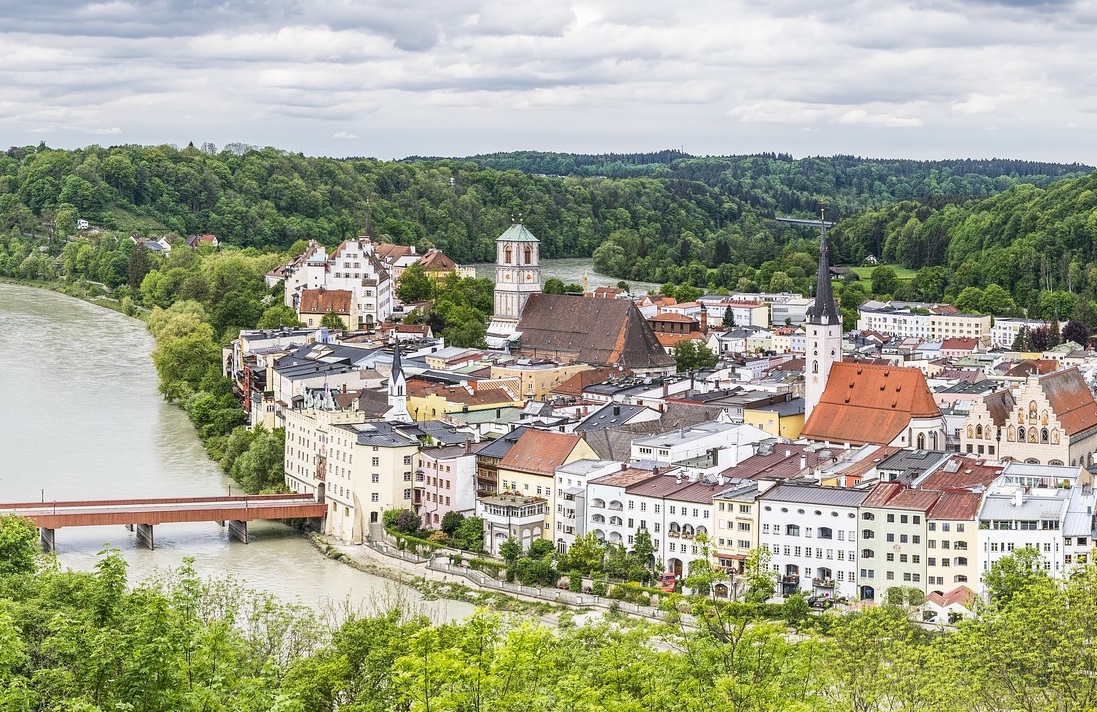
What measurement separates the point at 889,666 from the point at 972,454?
54.8 feet

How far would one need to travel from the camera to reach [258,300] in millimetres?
63688

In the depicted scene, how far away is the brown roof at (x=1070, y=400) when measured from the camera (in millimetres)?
34062

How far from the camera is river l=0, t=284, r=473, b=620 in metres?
29.0

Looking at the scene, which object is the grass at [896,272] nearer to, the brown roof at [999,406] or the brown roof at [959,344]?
the brown roof at [959,344]

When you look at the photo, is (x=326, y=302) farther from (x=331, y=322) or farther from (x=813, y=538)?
(x=813, y=538)

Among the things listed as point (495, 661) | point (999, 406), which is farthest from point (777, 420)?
point (495, 661)

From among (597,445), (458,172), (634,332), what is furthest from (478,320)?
(458,172)

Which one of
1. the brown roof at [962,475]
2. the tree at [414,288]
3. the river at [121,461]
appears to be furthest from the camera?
the tree at [414,288]

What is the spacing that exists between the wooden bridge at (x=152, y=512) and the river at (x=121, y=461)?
36cm

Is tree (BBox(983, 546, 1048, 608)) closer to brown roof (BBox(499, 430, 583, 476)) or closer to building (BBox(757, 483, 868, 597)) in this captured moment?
building (BBox(757, 483, 868, 597))

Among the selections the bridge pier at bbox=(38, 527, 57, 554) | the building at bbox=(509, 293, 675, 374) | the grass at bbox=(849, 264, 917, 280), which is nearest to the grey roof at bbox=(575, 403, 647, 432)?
the bridge pier at bbox=(38, 527, 57, 554)

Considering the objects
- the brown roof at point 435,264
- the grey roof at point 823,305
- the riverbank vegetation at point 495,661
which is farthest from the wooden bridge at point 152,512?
the brown roof at point 435,264

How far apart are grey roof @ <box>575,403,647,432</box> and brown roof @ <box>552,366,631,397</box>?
548cm

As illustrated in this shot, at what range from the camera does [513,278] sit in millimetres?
54969
